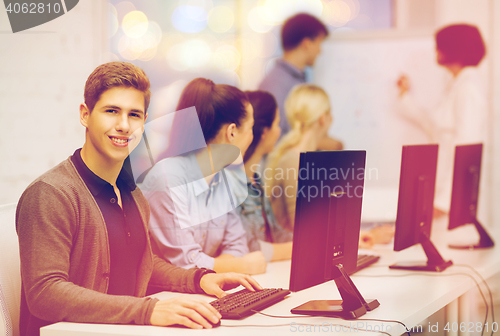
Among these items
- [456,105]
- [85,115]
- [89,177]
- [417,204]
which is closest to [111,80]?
[85,115]

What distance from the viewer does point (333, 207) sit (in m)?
1.19

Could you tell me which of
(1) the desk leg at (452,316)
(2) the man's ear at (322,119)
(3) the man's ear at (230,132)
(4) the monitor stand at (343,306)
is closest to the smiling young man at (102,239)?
(4) the monitor stand at (343,306)

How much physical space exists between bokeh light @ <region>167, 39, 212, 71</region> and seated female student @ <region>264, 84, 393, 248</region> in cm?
74

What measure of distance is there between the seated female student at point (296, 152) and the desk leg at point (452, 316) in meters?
0.49

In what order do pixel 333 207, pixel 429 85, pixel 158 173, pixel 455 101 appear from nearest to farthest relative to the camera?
pixel 333 207 → pixel 158 173 → pixel 455 101 → pixel 429 85

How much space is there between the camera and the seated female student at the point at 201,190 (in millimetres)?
1567

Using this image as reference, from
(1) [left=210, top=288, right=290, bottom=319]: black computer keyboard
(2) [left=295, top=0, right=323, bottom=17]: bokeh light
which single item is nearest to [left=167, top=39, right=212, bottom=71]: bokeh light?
(2) [left=295, top=0, right=323, bottom=17]: bokeh light

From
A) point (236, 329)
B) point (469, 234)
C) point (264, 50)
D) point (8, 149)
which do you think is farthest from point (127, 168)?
point (264, 50)

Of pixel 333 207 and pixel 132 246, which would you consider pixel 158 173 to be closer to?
pixel 132 246

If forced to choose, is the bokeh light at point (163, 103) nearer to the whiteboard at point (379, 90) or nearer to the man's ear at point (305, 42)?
the man's ear at point (305, 42)

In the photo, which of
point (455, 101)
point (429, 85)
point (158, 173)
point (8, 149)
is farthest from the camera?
point (429, 85)

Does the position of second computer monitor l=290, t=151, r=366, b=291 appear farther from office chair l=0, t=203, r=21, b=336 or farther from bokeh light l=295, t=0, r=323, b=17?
bokeh light l=295, t=0, r=323, b=17

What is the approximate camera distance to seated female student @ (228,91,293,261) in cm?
193

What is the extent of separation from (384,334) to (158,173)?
0.88 metres
